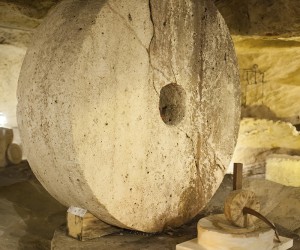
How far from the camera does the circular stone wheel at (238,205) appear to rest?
10.0 ft

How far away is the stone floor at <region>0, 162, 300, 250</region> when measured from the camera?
3375 millimetres

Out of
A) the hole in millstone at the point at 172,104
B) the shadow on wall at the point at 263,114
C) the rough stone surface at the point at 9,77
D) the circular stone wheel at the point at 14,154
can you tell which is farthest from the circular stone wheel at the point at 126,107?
the shadow on wall at the point at 263,114

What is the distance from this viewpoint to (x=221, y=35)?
3996mm

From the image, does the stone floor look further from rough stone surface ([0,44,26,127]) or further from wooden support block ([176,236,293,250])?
rough stone surface ([0,44,26,127])

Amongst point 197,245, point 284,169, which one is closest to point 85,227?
point 197,245

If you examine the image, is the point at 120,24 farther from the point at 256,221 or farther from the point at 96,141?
the point at 256,221

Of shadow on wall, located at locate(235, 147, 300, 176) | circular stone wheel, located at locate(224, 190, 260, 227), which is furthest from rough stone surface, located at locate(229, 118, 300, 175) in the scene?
circular stone wheel, located at locate(224, 190, 260, 227)

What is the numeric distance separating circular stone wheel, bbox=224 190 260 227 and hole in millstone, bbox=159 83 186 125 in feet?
2.83

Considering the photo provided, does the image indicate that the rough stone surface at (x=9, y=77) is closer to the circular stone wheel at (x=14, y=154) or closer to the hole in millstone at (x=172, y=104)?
the circular stone wheel at (x=14, y=154)

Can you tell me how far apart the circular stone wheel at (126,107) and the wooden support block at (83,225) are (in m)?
0.10

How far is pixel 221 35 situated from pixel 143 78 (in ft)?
3.65

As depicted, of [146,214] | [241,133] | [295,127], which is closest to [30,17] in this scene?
[146,214]

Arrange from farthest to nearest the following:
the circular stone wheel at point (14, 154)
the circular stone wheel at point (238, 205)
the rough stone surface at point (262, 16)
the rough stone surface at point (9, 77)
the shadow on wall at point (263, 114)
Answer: the shadow on wall at point (263, 114) → the rough stone surface at point (9, 77) → the circular stone wheel at point (14, 154) → the rough stone surface at point (262, 16) → the circular stone wheel at point (238, 205)

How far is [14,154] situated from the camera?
706cm
